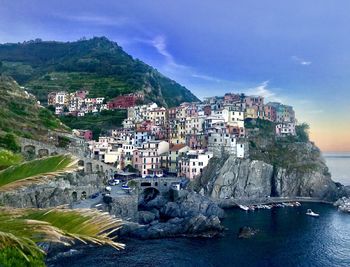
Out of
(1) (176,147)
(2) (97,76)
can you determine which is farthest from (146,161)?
(2) (97,76)

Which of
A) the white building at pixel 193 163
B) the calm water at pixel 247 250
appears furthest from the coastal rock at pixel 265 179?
the calm water at pixel 247 250

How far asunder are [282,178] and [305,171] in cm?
486

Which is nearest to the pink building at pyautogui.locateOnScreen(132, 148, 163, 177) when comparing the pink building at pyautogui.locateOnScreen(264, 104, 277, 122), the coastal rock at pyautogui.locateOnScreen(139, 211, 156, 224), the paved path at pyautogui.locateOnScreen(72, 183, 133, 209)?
the paved path at pyautogui.locateOnScreen(72, 183, 133, 209)

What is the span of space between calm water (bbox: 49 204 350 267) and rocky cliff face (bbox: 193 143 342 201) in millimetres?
15157

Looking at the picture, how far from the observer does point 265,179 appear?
71.1 meters

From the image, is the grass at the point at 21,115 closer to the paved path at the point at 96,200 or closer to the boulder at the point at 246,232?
the paved path at the point at 96,200

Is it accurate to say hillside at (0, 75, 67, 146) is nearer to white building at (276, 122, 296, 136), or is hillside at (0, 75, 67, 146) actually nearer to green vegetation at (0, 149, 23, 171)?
white building at (276, 122, 296, 136)

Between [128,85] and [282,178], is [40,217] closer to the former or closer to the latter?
[282,178]

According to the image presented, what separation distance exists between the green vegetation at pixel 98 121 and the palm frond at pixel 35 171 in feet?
270

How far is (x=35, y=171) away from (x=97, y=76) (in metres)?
129

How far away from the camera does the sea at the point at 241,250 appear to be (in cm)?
3562

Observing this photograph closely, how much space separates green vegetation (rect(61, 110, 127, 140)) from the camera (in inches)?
3563

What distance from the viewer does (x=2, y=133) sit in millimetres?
57719

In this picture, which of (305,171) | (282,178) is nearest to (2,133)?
(282,178)
